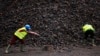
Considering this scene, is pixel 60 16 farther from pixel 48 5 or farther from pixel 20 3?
pixel 20 3

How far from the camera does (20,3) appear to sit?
18.4 metres

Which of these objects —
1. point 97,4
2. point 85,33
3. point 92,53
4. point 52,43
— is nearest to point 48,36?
point 52,43

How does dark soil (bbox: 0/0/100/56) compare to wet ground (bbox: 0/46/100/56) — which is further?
dark soil (bbox: 0/0/100/56)

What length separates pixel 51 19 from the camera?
16.6 metres

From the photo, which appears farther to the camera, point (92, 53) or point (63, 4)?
point (63, 4)

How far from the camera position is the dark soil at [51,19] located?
49.9 feet

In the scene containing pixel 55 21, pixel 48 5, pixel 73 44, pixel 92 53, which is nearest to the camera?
pixel 92 53

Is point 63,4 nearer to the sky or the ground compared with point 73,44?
nearer to the sky

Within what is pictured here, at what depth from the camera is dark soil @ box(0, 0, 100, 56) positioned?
1520 centimetres

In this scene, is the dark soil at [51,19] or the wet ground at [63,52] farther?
the dark soil at [51,19]

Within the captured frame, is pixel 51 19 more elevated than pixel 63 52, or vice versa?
pixel 51 19

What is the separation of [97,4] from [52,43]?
4.66 meters

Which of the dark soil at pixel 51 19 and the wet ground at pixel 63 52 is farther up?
the dark soil at pixel 51 19

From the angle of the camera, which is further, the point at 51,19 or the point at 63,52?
the point at 51,19
